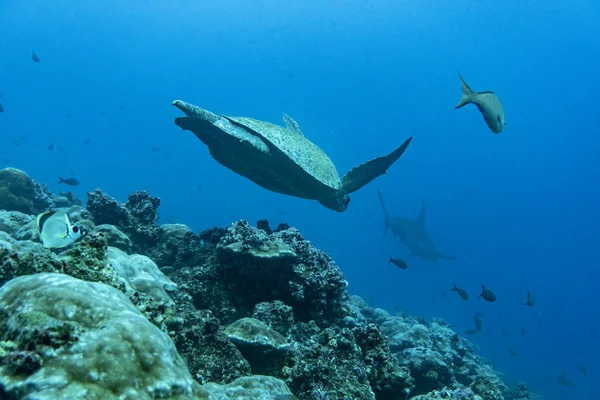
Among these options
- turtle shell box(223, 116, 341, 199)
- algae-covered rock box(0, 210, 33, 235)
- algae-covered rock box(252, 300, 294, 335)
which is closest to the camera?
algae-covered rock box(252, 300, 294, 335)

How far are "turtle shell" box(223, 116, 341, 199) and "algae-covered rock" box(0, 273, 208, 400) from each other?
685cm

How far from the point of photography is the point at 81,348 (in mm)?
2000

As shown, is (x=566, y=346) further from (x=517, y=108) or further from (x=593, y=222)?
(x=517, y=108)

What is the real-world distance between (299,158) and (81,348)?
7686 millimetres

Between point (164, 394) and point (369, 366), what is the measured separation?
3404mm

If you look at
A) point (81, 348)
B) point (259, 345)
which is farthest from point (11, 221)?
point (81, 348)

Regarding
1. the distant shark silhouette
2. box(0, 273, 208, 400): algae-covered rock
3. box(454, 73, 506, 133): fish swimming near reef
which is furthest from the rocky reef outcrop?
the distant shark silhouette

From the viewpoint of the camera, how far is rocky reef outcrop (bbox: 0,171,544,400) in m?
2.01

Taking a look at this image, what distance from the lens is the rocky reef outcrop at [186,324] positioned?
201 cm

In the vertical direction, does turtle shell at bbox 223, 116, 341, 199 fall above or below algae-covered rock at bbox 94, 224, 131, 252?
above

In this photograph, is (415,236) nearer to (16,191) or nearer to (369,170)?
(369,170)

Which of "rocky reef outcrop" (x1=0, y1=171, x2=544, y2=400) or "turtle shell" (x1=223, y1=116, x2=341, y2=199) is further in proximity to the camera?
"turtle shell" (x1=223, y1=116, x2=341, y2=199)

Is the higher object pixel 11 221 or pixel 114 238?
pixel 114 238

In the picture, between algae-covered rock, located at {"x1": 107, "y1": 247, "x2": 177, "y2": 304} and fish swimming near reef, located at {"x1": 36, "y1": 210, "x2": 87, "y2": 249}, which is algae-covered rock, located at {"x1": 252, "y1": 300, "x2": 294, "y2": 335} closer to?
algae-covered rock, located at {"x1": 107, "y1": 247, "x2": 177, "y2": 304}
